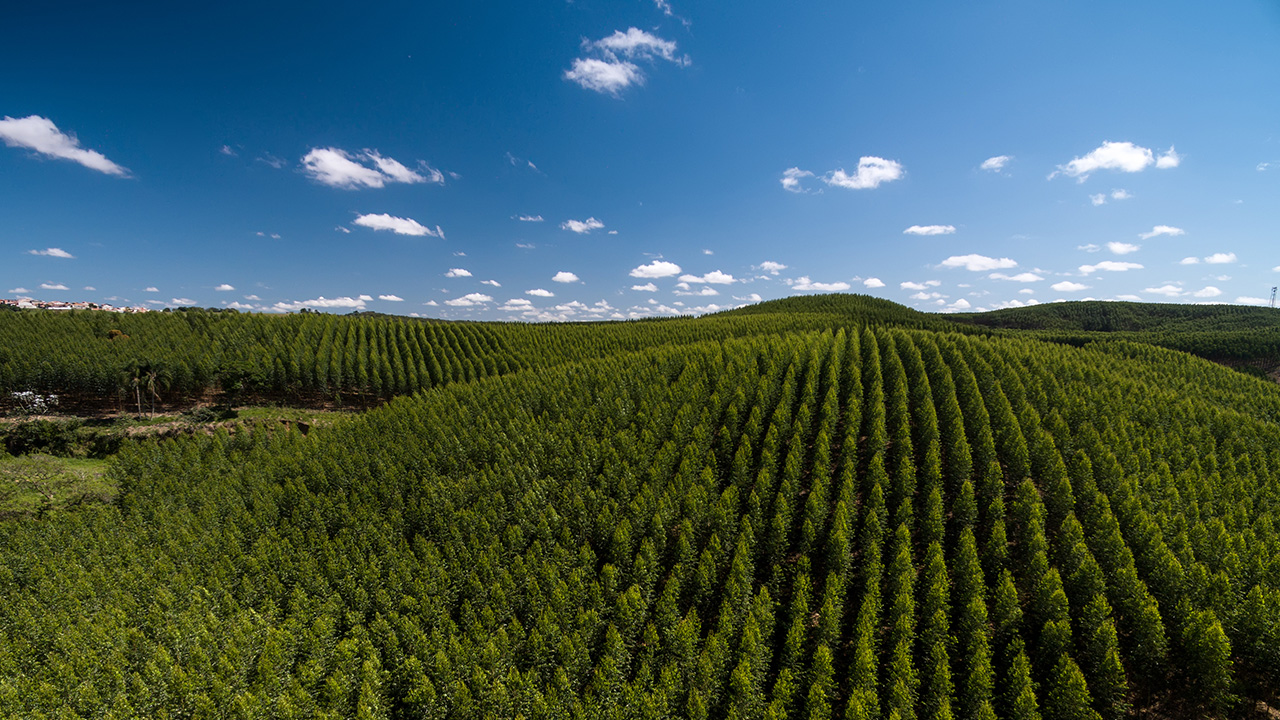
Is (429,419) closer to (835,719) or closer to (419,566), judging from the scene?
(419,566)

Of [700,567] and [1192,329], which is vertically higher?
[1192,329]

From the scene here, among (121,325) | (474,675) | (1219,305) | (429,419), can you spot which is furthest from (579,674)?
(1219,305)

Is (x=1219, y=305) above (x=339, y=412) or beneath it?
above

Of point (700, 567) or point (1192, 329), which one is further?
point (1192, 329)

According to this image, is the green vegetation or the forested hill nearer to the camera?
the green vegetation

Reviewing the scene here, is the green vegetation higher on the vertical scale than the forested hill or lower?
lower
